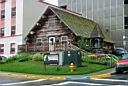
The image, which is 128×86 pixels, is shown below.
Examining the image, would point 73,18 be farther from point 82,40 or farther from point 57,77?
point 57,77

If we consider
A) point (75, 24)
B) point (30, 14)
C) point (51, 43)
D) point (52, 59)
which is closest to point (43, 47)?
point (51, 43)

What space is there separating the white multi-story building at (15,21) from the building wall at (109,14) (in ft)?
41.8

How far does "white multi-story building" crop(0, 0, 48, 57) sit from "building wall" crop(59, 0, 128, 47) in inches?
502

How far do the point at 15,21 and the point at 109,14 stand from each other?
699 inches

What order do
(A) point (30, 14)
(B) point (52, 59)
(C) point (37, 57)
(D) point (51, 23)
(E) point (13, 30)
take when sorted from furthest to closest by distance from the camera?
(E) point (13, 30) → (A) point (30, 14) → (D) point (51, 23) → (C) point (37, 57) → (B) point (52, 59)

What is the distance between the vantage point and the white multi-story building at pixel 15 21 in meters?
47.3

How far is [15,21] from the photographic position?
1911 inches

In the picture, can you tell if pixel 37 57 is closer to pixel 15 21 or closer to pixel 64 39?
pixel 64 39

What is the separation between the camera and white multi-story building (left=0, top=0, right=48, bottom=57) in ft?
155

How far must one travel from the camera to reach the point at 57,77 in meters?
24.3

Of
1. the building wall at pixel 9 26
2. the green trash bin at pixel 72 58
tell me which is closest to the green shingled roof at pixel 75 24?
the building wall at pixel 9 26

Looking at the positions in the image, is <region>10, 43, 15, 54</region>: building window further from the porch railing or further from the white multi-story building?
the porch railing

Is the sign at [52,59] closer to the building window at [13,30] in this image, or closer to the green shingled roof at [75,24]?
the green shingled roof at [75,24]

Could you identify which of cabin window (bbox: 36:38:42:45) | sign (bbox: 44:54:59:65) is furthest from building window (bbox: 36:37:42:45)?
sign (bbox: 44:54:59:65)
